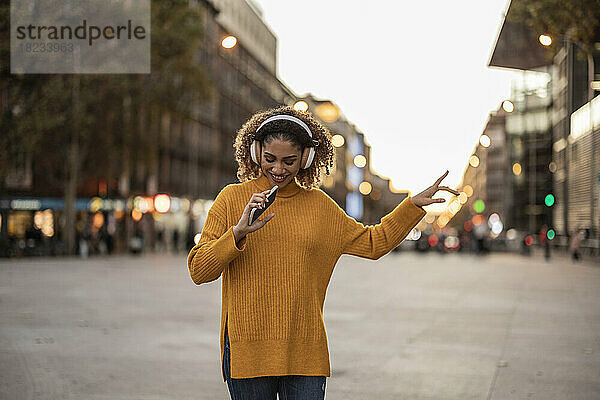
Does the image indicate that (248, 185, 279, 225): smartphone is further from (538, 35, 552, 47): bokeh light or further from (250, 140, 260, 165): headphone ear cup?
(538, 35, 552, 47): bokeh light

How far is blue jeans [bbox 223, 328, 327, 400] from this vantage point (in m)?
3.55

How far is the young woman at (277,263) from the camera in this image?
350cm

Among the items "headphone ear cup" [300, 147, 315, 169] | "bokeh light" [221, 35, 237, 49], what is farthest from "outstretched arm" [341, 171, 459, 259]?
"bokeh light" [221, 35, 237, 49]

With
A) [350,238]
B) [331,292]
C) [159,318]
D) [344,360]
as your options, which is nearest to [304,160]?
[350,238]

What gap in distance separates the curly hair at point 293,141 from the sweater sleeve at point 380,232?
0.22m

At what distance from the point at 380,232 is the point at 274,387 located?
0.77 meters

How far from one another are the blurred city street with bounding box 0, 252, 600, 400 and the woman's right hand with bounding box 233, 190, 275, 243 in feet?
14.0

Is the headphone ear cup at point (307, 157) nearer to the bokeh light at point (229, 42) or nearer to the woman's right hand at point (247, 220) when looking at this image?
the woman's right hand at point (247, 220)

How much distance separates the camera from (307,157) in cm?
373

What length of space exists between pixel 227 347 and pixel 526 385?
5041 mm

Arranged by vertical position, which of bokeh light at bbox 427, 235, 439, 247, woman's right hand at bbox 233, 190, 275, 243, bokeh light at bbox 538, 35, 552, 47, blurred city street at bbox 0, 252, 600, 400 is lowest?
bokeh light at bbox 427, 235, 439, 247

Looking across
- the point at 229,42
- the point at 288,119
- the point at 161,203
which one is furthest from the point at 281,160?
the point at 161,203

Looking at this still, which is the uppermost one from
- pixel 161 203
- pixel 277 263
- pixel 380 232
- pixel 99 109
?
pixel 99 109

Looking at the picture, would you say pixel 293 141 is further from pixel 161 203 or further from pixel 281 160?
pixel 161 203
